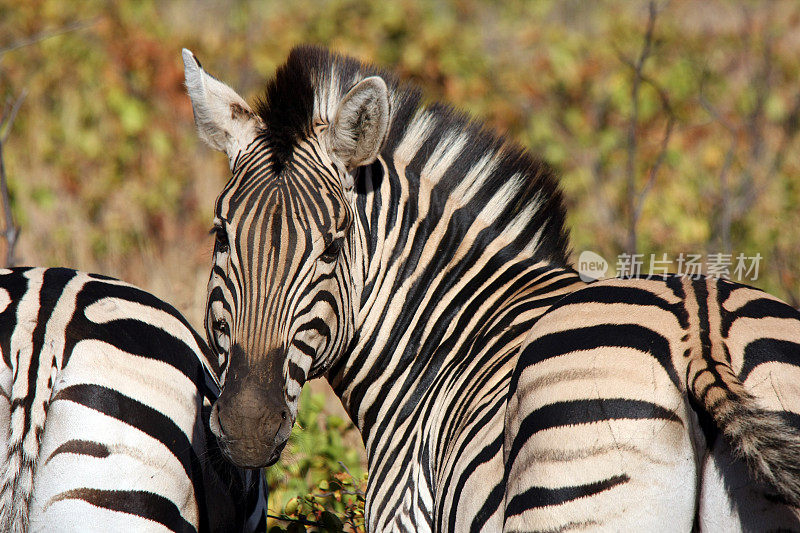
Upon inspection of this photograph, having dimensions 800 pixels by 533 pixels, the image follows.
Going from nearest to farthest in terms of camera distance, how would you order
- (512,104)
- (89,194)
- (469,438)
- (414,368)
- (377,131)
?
(469,438), (377,131), (414,368), (89,194), (512,104)

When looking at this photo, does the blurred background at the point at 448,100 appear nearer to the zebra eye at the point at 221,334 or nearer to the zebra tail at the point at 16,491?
the zebra eye at the point at 221,334

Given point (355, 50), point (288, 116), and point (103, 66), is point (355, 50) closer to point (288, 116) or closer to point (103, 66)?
point (103, 66)

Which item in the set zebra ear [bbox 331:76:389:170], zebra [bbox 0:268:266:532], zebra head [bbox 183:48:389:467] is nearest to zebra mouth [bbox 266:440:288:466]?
zebra head [bbox 183:48:389:467]

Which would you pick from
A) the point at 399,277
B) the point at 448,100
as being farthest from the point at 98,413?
the point at 448,100

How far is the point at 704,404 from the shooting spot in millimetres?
1902

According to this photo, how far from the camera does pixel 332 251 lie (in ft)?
9.48

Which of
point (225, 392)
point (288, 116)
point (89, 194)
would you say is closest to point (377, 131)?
point (288, 116)

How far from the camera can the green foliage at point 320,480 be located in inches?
159

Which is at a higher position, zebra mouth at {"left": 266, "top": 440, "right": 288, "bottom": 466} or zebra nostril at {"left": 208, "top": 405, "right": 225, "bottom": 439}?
zebra nostril at {"left": 208, "top": 405, "right": 225, "bottom": 439}

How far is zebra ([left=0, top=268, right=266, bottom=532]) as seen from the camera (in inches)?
99.8

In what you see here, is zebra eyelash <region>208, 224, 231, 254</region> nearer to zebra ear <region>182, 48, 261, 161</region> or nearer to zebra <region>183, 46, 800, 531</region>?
zebra <region>183, 46, 800, 531</region>

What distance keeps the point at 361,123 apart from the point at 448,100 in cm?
609

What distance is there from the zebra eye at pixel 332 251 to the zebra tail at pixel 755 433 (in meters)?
1.44

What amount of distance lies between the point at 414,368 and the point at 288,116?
1.17 m
